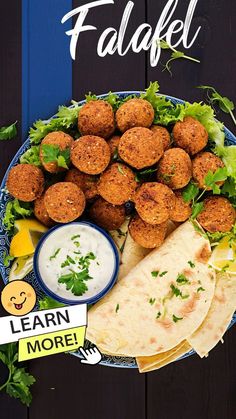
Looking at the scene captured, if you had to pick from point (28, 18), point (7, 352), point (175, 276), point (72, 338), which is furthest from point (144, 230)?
point (28, 18)

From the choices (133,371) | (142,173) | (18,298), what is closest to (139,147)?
(142,173)

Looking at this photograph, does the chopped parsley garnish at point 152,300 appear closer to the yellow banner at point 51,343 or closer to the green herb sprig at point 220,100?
the yellow banner at point 51,343

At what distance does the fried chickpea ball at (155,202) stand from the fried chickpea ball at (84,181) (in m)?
0.16

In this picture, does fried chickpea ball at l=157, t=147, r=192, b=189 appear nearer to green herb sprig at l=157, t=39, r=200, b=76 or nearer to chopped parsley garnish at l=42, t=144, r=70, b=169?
chopped parsley garnish at l=42, t=144, r=70, b=169

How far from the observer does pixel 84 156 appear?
5.26 feet

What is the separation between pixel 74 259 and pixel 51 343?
15.5 inches

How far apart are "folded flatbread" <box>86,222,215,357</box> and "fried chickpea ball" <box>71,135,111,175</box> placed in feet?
1.17

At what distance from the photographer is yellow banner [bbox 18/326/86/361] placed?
6.03 ft

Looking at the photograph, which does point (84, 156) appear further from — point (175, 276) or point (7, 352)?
point (7, 352)

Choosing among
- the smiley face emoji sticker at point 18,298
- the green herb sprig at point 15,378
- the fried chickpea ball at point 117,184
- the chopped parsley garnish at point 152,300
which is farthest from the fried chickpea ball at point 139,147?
the green herb sprig at point 15,378

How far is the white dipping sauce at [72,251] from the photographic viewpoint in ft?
5.55

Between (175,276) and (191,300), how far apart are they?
0.10 metres

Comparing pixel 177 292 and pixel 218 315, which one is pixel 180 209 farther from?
pixel 218 315


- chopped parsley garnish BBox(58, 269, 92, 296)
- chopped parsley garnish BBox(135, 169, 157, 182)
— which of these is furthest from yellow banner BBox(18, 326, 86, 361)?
chopped parsley garnish BBox(135, 169, 157, 182)
